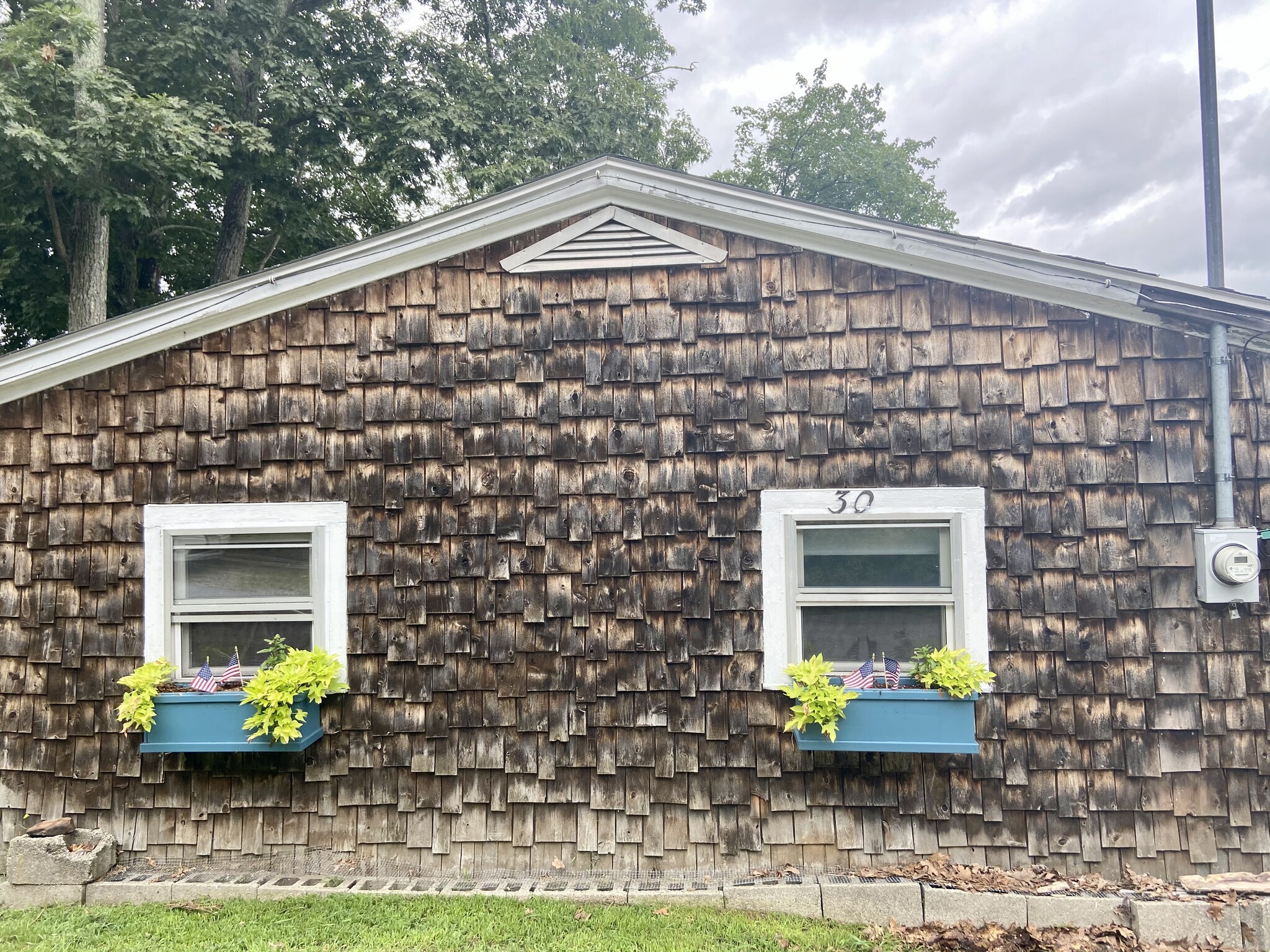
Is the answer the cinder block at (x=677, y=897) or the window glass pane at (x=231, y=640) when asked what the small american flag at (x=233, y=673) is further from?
the cinder block at (x=677, y=897)

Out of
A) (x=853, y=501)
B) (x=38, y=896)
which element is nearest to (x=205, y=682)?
(x=38, y=896)

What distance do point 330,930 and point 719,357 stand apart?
3.41 meters

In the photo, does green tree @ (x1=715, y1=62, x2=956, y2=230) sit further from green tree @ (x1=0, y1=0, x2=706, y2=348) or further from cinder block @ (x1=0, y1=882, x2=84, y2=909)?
cinder block @ (x1=0, y1=882, x2=84, y2=909)

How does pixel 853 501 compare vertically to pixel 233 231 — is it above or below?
below

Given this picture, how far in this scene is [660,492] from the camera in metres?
3.42

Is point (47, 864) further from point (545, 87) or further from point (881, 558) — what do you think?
point (545, 87)

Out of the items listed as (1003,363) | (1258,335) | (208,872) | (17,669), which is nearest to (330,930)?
(208,872)

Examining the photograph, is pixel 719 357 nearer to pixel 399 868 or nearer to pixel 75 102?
pixel 399 868

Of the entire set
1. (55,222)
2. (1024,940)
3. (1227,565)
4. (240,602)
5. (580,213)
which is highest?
(55,222)

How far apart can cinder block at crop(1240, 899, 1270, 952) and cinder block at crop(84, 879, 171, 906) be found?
5.29 meters

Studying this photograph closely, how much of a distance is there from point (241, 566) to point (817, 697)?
126 inches

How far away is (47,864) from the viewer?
3.29m

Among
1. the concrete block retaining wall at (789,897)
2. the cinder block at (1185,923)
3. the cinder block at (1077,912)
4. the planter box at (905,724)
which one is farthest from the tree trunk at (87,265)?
the cinder block at (1185,923)

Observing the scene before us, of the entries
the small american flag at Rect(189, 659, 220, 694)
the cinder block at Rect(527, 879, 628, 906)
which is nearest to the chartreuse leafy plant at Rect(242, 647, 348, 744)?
the small american flag at Rect(189, 659, 220, 694)
